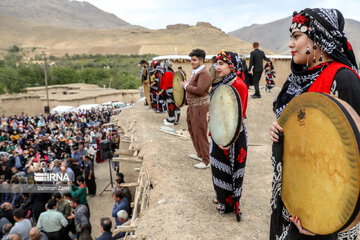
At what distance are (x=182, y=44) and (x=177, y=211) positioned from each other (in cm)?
9137

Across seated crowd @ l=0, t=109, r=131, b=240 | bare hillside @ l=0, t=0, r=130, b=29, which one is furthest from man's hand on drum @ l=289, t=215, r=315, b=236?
bare hillside @ l=0, t=0, r=130, b=29

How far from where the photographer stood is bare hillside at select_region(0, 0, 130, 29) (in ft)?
514

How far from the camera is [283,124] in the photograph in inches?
64.6

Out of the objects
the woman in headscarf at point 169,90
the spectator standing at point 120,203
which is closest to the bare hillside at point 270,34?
the woman in headscarf at point 169,90

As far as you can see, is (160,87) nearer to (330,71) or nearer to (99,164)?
(99,164)

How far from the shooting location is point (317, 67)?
1.62 metres

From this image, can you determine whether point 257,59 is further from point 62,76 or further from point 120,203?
point 62,76

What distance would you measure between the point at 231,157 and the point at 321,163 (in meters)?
1.73

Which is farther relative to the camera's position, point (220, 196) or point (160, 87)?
point (160, 87)

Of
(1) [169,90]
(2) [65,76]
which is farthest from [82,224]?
(2) [65,76]

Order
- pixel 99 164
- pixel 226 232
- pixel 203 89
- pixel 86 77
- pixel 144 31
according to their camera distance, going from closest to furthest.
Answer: pixel 226 232, pixel 203 89, pixel 99 164, pixel 86 77, pixel 144 31

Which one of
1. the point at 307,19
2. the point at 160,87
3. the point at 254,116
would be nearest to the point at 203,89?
the point at 307,19

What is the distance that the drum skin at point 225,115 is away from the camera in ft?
8.69

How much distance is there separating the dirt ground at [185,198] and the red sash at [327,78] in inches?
78.8
